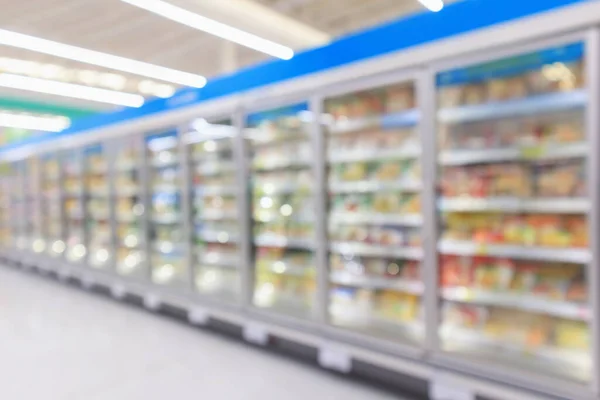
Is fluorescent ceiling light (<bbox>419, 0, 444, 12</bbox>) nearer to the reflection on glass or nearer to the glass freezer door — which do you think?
the glass freezer door

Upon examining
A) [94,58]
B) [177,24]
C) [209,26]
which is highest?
[177,24]

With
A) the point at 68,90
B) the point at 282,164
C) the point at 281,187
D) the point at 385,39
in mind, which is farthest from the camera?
the point at 68,90

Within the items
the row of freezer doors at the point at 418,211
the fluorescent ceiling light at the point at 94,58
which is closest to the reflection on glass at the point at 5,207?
the fluorescent ceiling light at the point at 94,58

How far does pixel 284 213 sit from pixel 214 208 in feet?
3.03

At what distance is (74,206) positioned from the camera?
6.41 m

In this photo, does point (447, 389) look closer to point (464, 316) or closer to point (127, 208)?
point (464, 316)

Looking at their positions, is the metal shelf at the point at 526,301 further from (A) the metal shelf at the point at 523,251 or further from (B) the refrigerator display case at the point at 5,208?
(B) the refrigerator display case at the point at 5,208

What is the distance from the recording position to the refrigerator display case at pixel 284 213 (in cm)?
354

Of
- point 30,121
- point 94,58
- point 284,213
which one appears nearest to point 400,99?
point 284,213

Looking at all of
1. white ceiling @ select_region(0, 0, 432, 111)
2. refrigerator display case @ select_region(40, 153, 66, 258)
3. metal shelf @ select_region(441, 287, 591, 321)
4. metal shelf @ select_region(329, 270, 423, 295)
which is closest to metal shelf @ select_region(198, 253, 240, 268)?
metal shelf @ select_region(329, 270, 423, 295)

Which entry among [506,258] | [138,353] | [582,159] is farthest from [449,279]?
[138,353]

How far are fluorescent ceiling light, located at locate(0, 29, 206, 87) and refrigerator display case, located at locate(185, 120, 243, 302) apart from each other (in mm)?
1081

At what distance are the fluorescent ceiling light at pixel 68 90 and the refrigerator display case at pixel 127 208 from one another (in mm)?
3937

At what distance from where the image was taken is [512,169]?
2543mm
